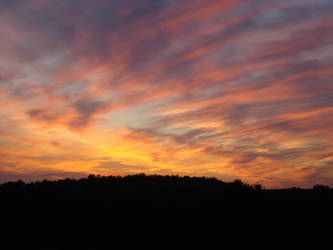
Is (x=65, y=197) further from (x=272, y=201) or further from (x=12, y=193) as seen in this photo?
(x=272, y=201)

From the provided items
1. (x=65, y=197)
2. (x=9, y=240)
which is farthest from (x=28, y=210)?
(x=9, y=240)

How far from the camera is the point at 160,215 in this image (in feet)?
85.7

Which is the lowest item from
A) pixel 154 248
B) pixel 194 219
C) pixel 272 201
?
pixel 154 248

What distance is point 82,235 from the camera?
81.6ft

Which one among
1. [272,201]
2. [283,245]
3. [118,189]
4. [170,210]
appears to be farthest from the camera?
[118,189]

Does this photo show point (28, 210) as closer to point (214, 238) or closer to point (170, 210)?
point (170, 210)

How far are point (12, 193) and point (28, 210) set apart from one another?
5.09 meters

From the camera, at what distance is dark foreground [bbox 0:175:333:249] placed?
2322 cm

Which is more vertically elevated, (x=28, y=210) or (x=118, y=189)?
(x=118, y=189)

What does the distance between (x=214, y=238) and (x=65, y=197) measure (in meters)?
14.6

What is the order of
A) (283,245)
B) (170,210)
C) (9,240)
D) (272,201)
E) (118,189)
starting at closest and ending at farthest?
1. (283,245)
2. (9,240)
3. (170,210)
4. (272,201)
5. (118,189)

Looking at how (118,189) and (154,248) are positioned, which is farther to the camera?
(118,189)

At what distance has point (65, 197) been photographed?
30688mm

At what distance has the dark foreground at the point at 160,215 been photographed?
76.2 feet
